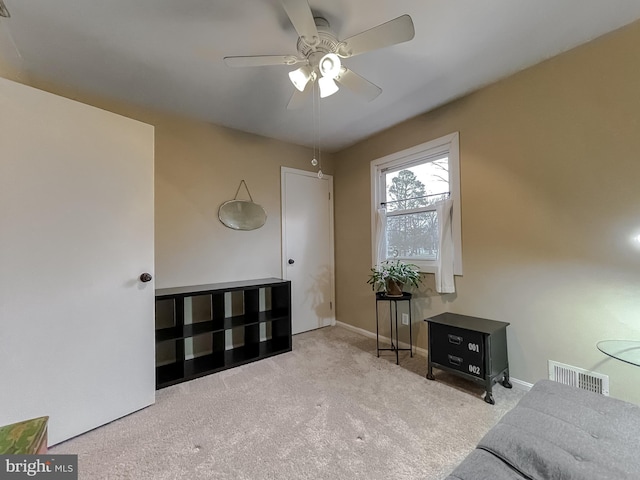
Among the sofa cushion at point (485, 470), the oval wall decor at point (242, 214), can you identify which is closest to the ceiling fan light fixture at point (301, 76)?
the oval wall decor at point (242, 214)

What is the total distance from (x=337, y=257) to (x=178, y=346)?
224 cm

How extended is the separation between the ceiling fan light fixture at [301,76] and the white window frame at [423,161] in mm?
1589

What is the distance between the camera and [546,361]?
206cm

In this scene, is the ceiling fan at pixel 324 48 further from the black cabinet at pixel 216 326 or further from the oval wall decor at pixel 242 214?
the black cabinet at pixel 216 326

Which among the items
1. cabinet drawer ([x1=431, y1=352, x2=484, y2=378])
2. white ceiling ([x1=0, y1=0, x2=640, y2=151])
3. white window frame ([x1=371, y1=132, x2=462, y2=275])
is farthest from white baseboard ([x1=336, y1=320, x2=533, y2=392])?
white ceiling ([x1=0, y1=0, x2=640, y2=151])

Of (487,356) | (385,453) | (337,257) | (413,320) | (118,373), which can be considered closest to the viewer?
(385,453)

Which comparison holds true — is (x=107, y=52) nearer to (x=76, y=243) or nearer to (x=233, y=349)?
(x=76, y=243)

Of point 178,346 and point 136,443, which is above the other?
point 178,346

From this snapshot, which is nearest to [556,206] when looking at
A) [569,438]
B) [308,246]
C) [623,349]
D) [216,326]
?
[623,349]

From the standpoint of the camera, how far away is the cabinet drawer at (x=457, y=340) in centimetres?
206

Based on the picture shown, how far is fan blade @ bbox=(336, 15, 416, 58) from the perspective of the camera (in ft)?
4.38

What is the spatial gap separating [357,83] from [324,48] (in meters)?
0.30

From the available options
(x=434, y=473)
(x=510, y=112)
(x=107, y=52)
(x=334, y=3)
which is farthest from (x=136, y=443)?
(x=510, y=112)

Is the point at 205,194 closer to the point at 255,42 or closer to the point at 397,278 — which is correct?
the point at 255,42
